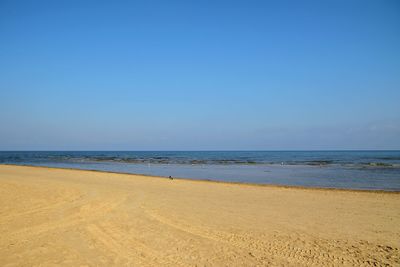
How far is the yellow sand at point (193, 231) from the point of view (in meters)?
5.65

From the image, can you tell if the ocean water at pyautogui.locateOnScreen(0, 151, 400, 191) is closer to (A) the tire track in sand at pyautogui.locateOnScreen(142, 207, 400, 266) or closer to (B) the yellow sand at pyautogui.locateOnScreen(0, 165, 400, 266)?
(B) the yellow sand at pyautogui.locateOnScreen(0, 165, 400, 266)

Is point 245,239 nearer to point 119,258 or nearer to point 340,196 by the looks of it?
point 119,258

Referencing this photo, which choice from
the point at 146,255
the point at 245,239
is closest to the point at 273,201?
the point at 245,239

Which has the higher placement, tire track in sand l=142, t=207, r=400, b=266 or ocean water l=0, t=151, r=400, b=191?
tire track in sand l=142, t=207, r=400, b=266

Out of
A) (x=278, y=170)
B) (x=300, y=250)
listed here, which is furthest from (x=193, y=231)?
(x=278, y=170)

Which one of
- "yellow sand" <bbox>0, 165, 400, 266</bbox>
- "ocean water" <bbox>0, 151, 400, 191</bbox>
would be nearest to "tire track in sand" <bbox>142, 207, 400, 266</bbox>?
"yellow sand" <bbox>0, 165, 400, 266</bbox>

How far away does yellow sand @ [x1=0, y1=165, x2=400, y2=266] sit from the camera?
5.65 m

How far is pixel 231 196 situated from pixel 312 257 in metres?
7.82

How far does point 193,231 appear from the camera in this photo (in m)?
7.45

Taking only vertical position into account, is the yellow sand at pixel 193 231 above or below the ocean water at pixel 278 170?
above

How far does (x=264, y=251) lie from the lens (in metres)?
6.03

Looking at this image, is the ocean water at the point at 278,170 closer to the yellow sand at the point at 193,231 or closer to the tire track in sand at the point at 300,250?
the yellow sand at the point at 193,231

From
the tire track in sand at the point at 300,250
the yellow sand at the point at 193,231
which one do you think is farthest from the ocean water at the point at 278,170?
the tire track in sand at the point at 300,250

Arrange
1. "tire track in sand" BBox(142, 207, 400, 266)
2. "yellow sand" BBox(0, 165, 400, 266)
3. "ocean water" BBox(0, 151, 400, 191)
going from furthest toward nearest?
"ocean water" BBox(0, 151, 400, 191), "yellow sand" BBox(0, 165, 400, 266), "tire track in sand" BBox(142, 207, 400, 266)
